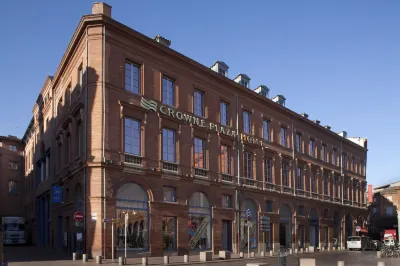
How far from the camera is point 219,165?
42406 millimetres

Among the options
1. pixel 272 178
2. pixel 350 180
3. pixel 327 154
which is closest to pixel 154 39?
pixel 272 178

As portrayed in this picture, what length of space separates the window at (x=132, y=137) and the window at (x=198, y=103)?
22.3 ft

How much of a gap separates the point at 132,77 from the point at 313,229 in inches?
1308

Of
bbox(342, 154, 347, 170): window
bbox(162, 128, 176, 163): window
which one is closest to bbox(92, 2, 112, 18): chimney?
bbox(162, 128, 176, 163): window

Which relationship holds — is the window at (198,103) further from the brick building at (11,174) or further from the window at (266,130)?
the brick building at (11,174)

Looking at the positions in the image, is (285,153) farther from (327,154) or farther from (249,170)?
(327,154)

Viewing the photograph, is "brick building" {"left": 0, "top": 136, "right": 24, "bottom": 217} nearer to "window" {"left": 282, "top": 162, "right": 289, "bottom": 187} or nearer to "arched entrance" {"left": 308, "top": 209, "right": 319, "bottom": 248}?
"window" {"left": 282, "top": 162, "right": 289, "bottom": 187}

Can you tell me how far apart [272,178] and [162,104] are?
1816 centimetres

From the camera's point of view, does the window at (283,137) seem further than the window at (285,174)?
Yes

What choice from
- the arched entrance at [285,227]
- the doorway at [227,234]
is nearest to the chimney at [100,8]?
the doorway at [227,234]

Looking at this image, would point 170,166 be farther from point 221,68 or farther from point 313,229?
point 313,229

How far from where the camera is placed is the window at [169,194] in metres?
36.5

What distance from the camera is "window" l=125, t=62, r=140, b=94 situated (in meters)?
35.0

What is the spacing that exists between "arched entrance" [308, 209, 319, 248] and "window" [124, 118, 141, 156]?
29568mm
